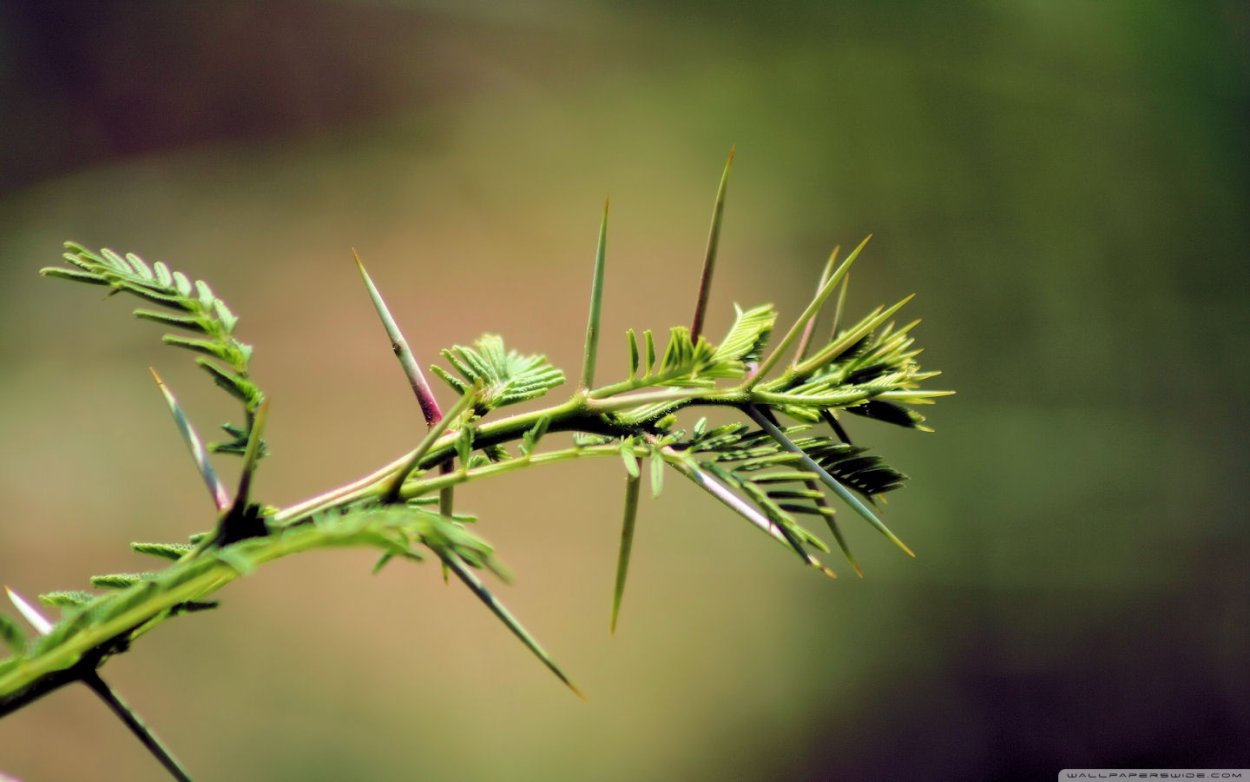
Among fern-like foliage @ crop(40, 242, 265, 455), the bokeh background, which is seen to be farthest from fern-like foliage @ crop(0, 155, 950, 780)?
the bokeh background

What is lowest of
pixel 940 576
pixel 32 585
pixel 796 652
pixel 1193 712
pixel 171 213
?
pixel 1193 712

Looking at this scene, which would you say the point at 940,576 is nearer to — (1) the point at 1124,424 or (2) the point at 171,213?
(1) the point at 1124,424

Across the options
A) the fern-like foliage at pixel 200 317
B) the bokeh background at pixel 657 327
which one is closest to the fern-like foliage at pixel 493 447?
the fern-like foliage at pixel 200 317

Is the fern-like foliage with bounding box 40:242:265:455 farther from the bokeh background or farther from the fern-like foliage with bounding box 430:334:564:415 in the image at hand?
the bokeh background

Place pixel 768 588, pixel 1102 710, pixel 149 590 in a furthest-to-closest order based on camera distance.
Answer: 1. pixel 768 588
2. pixel 1102 710
3. pixel 149 590

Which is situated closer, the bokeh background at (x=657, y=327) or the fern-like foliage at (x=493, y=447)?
the fern-like foliage at (x=493, y=447)

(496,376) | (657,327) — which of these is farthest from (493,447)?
(657,327)

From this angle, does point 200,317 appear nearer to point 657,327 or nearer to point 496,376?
A: point 496,376

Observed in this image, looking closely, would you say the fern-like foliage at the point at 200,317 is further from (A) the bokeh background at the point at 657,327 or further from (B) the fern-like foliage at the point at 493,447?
(A) the bokeh background at the point at 657,327

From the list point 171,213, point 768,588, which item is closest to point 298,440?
point 171,213
